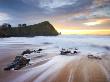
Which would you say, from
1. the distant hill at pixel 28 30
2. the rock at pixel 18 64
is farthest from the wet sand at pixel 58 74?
the distant hill at pixel 28 30

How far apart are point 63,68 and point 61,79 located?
10.7 feet

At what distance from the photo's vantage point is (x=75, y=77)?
12695 mm

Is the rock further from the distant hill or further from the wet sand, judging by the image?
Result: the distant hill

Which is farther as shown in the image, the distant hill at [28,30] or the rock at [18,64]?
the distant hill at [28,30]

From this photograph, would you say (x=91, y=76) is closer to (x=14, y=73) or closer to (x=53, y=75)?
(x=53, y=75)

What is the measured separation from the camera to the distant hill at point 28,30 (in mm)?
102062

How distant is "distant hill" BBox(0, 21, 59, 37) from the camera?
102062mm

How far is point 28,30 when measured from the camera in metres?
118

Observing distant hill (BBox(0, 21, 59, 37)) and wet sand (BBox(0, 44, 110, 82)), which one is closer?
wet sand (BBox(0, 44, 110, 82))

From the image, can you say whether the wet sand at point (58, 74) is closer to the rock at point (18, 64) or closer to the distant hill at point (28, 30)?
the rock at point (18, 64)

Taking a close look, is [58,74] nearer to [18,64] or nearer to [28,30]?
[18,64]

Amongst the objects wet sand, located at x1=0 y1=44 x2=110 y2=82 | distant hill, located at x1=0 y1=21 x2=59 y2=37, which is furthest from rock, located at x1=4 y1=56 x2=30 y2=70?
distant hill, located at x1=0 y1=21 x2=59 y2=37

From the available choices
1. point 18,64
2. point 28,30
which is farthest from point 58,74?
point 28,30

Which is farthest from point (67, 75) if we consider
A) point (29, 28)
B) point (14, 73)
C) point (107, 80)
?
point (29, 28)
